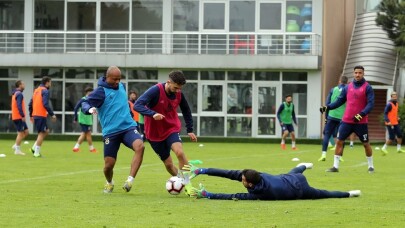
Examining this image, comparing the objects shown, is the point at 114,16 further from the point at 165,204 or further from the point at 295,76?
the point at 165,204

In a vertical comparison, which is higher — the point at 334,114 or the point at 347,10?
the point at 347,10

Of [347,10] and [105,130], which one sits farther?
[347,10]

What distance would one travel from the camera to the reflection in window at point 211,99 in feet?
170

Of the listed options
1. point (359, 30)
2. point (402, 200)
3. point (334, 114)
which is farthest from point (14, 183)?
point (359, 30)

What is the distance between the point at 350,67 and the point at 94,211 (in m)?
39.5

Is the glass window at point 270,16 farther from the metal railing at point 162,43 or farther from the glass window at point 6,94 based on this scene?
the glass window at point 6,94

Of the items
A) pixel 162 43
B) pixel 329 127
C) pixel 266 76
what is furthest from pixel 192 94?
pixel 329 127

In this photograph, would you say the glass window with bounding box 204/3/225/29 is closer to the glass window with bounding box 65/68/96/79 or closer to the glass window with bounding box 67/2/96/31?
the glass window with bounding box 67/2/96/31

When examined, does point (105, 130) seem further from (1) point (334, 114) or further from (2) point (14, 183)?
(1) point (334, 114)

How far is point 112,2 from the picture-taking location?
52.5 metres

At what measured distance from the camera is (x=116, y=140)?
54.3ft

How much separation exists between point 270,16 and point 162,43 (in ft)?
18.2

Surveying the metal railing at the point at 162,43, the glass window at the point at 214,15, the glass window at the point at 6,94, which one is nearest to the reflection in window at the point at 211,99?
the metal railing at the point at 162,43

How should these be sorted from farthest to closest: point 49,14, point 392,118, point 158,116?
point 49,14 → point 392,118 → point 158,116
